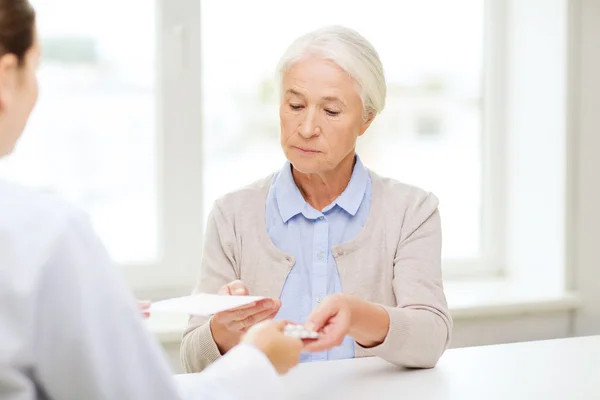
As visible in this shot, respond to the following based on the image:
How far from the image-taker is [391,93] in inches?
126

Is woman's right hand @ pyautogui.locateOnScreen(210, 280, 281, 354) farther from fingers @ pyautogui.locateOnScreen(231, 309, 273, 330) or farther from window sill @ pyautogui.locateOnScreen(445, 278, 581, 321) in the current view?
window sill @ pyautogui.locateOnScreen(445, 278, 581, 321)

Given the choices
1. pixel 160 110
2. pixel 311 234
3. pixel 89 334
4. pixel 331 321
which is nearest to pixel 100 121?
pixel 160 110

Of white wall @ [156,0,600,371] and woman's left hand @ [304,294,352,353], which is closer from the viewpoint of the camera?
woman's left hand @ [304,294,352,353]

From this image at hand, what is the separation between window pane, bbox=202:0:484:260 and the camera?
295cm

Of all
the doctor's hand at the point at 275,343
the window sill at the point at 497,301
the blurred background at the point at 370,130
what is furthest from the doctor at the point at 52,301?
the window sill at the point at 497,301

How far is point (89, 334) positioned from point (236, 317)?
761 millimetres

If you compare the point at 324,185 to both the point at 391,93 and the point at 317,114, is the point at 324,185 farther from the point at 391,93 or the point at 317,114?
the point at 391,93

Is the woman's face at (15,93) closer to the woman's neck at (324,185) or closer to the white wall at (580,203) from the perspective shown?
the woman's neck at (324,185)

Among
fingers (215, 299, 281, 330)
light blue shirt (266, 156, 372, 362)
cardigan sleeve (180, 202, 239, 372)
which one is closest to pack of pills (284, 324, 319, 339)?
fingers (215, 299, 281, 330)

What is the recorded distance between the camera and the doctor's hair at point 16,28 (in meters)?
0.85

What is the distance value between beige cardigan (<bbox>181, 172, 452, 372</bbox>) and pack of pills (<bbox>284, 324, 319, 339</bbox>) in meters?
0.38

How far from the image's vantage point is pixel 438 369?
1.65m

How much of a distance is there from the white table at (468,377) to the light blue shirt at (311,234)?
207 mm

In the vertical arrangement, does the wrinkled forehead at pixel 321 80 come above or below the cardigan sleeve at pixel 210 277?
above
